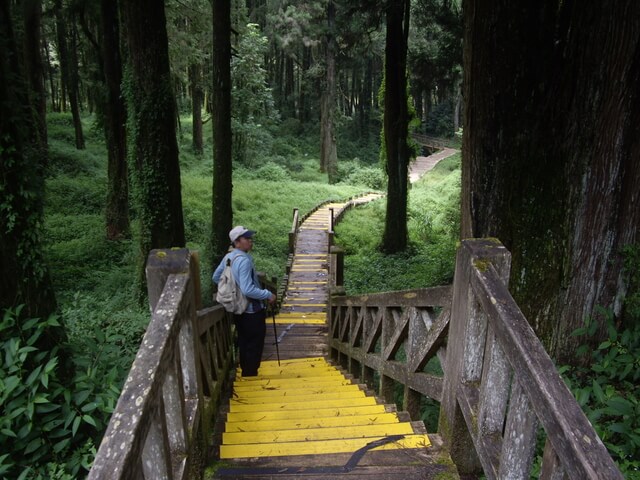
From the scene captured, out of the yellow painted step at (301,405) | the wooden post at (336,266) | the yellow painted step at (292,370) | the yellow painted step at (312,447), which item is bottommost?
the yellow painted step at (292,370)

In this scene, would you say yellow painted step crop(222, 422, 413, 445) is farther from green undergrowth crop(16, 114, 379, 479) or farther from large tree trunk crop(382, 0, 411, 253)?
large tree trunk crop(382, 0, 411, 253)

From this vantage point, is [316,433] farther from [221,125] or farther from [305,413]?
[221,125]

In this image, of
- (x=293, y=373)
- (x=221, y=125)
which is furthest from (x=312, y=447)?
(x=221, y=125)

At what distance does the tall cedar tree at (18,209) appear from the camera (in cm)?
301

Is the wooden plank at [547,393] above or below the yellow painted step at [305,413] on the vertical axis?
above

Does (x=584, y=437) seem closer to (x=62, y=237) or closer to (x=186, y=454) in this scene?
(x=186, y=454)

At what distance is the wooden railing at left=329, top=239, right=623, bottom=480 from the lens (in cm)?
172

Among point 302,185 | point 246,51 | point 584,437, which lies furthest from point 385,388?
point 246,51

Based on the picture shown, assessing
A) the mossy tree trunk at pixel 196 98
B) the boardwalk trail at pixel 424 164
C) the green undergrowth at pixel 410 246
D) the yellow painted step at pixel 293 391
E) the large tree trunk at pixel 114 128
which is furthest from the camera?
the boardwalk trail at pixel 424 164

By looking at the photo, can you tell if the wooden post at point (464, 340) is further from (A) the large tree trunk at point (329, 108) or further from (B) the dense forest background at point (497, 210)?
(A) the large tree trunk at point (329, 108)

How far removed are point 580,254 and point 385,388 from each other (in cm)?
239

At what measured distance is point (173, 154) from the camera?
26.8 feet

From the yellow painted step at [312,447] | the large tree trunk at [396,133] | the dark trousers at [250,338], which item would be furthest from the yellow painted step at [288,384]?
the large tree trunk at [396,133]

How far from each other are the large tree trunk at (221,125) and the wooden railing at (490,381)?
8.98m
